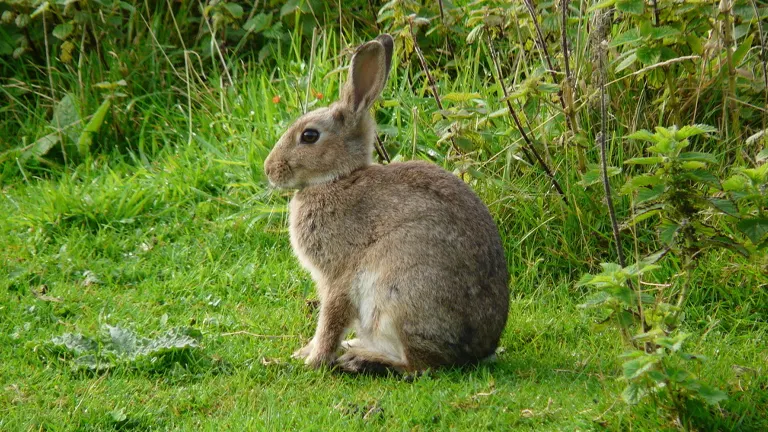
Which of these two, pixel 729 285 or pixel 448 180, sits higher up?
pixel 448 180

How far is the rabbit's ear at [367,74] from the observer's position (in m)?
5.05

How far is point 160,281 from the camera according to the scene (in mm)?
5840

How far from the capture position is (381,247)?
4.76 m

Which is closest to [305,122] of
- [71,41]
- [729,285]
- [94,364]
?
[94,364]

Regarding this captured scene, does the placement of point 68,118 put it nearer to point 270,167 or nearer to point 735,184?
point 270,167

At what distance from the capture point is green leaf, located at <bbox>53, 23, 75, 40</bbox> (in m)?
7.43

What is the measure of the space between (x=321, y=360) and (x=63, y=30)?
12.9 ft

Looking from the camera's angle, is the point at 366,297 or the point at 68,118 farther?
the point at 68,118

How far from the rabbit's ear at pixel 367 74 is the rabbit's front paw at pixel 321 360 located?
1235mm

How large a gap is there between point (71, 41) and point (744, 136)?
481 centimetres

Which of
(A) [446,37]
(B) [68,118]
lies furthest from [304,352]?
(B) [68,118]

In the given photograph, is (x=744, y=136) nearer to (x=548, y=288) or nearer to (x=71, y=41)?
(x=548, y=288)

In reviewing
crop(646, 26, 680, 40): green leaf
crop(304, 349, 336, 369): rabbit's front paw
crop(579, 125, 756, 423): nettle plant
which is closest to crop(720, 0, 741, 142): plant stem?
crop(646, 26, 680, 40): green leaf

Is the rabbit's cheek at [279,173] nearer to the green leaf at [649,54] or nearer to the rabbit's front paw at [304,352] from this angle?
the rabbit's front paw at [304,352]
